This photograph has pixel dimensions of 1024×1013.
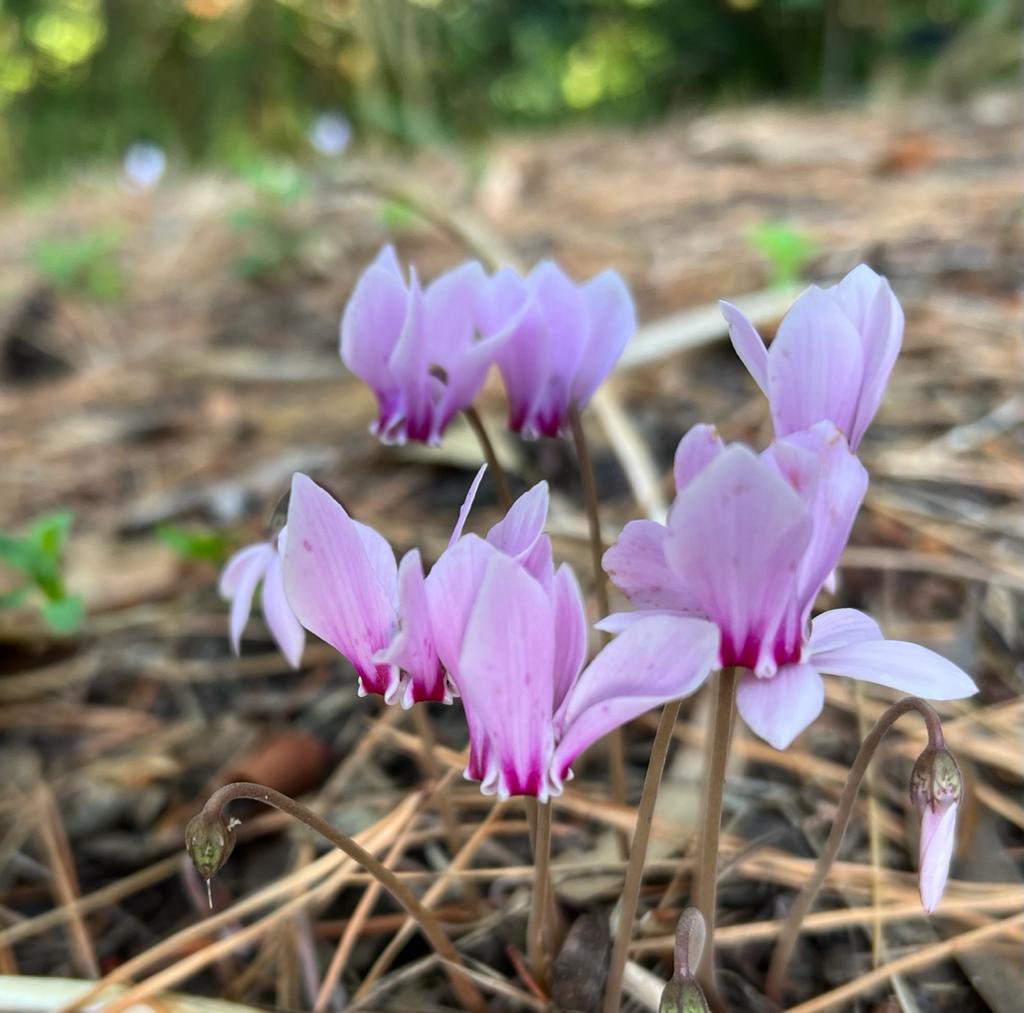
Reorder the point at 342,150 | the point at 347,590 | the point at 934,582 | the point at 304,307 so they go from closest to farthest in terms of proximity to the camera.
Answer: the point at 347,590, the point at 934,582, the point at 304,307, the point at 342,150

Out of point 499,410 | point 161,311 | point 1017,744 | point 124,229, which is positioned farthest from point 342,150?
point 1017,744


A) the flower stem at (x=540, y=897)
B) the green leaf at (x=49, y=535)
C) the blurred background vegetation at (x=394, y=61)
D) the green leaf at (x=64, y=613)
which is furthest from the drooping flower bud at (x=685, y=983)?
the blurred background vegetation at (x=394, y=61)

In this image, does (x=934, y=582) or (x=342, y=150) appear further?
(x=342, y=150)

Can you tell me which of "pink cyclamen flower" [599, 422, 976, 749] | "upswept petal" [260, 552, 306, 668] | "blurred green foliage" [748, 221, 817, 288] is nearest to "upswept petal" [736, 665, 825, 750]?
"pink cyclamen flower" [599, 422, 976, 749]

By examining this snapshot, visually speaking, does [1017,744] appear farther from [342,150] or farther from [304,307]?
[342,150]

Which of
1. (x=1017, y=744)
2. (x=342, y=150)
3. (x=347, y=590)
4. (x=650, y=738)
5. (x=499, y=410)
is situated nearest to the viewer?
(x=347, y=590)

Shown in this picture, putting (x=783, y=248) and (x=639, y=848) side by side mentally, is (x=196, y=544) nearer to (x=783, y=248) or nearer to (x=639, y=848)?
(x=639, y=848)
